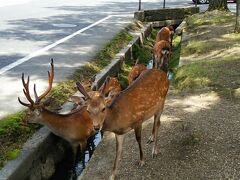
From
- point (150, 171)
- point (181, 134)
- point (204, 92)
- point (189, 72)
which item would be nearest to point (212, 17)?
point (189, 72)

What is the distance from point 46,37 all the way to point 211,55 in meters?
5.53

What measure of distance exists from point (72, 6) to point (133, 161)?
1940cm

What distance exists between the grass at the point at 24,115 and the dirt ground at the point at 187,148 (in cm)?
112

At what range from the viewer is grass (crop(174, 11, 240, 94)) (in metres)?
9.80

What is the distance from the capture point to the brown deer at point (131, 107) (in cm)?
535

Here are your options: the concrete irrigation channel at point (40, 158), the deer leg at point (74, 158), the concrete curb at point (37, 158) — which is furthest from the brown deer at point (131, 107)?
the deer leg at point (74, 158)

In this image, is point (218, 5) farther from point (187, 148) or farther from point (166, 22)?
point (187, 148)

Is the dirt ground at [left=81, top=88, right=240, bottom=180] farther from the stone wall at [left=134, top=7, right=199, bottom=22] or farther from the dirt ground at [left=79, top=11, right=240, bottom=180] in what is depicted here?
the stone wall at [left=134, top=7, right=199, bottom=22]

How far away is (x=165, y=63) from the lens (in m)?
11.1

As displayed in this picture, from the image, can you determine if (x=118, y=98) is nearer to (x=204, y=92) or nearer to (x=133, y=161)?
(x=133, y=161)

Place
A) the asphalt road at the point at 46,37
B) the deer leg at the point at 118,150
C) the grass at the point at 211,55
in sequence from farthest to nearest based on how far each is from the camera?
the asphalt road at the point at 46,37, the grass at the point at 211,55, the deer leg at the point at 118,150

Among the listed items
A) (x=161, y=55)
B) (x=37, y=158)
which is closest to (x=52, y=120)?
(x=37, y=158)

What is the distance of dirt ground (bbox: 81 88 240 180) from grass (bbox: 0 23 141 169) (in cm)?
112

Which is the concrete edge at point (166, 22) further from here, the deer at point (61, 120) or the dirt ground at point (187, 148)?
the deer at point (61, 120)
